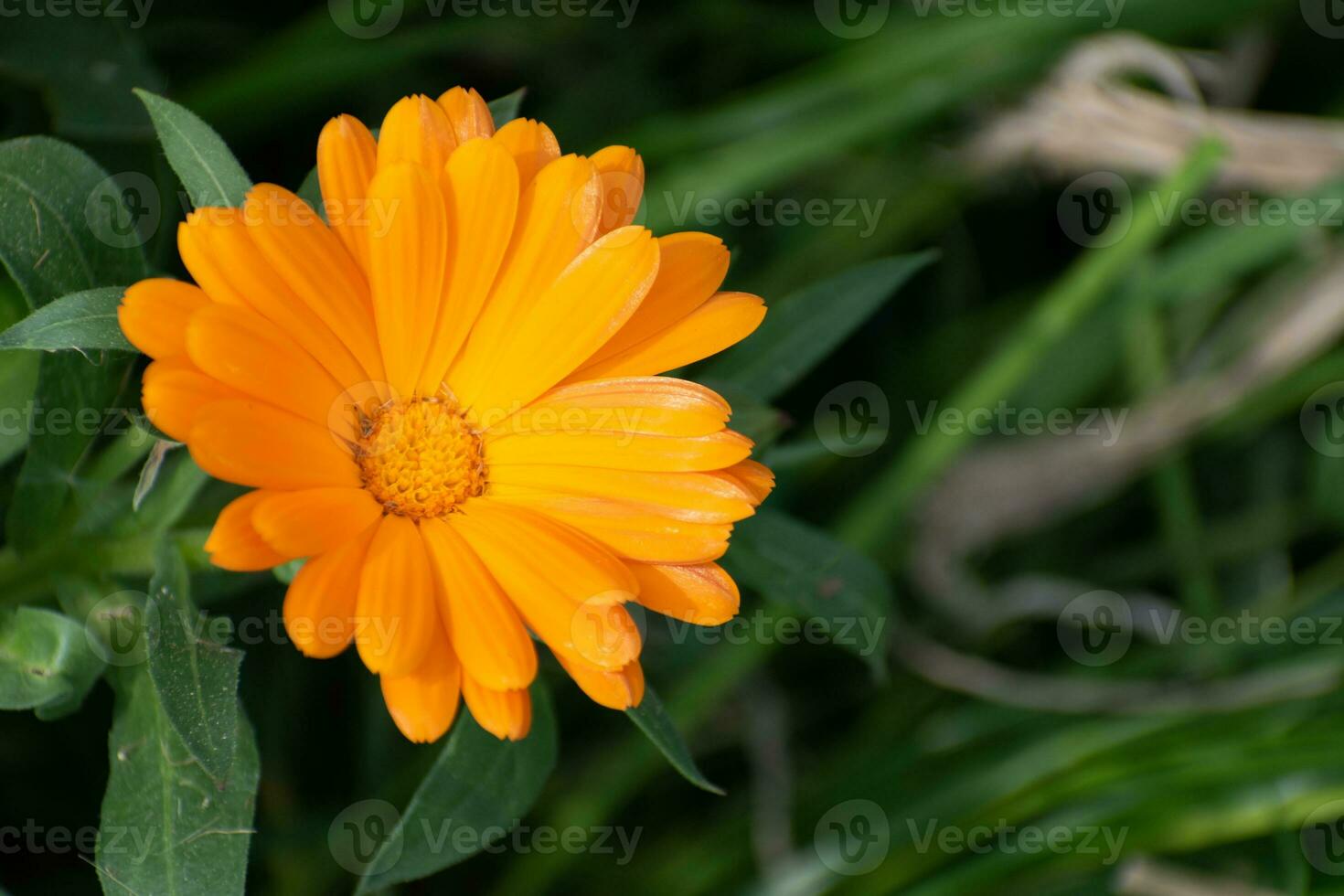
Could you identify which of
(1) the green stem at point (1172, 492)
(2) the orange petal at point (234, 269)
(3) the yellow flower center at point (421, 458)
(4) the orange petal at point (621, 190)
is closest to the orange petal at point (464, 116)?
(4) the orange petal at point (621, 190)

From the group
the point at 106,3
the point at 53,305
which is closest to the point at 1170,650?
the point at 53,305

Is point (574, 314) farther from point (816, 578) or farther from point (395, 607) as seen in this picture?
point (816, 578)

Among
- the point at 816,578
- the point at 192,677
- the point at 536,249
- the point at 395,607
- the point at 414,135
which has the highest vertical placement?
the point at 414,135

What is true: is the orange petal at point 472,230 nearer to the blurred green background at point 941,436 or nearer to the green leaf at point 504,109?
the green leaf at point 504,109

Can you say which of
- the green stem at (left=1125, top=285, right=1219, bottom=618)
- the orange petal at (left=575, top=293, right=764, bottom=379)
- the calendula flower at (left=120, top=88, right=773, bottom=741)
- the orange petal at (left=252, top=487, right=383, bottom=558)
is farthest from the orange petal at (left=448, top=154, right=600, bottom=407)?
the green stem at (left=1125, top=285, right=1219, bottom=618)

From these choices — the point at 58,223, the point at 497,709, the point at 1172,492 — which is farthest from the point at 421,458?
the point at 1172,492

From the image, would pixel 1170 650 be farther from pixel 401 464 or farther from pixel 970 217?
pixel 401 464
